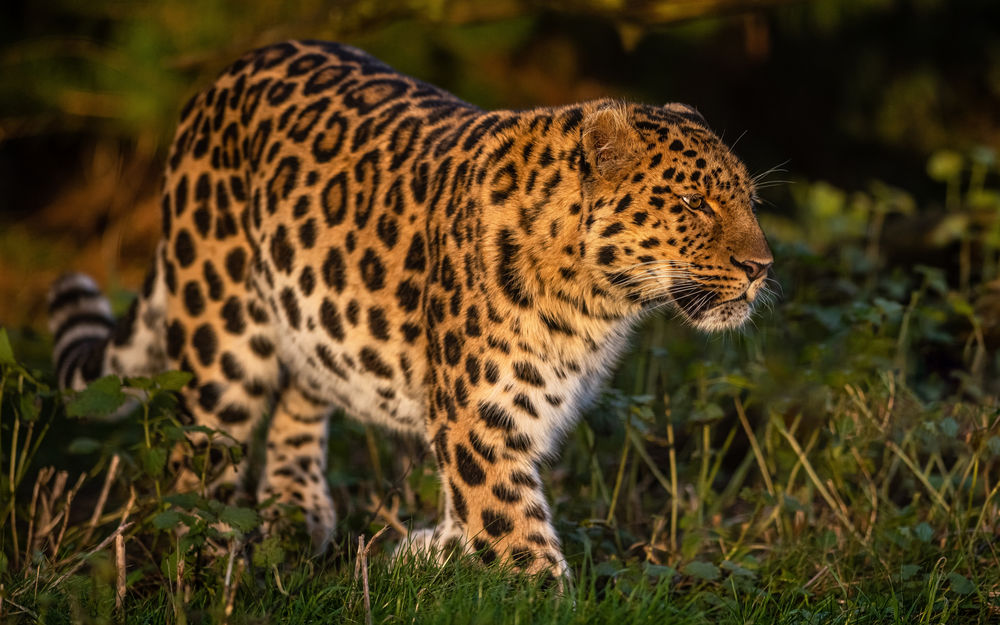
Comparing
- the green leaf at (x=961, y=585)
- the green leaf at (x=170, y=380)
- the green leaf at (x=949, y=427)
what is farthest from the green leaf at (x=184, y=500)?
the green leaf at (x=949, y=427)

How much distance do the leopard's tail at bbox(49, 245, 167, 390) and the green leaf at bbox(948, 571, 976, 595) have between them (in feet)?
13.0

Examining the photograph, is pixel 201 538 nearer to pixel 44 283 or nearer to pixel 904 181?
pixel 44 283

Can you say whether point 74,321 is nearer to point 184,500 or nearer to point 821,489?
point 184,500

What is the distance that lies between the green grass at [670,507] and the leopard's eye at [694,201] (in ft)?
3.54

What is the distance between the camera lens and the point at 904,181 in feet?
43.9

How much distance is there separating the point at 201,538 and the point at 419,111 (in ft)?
7.66

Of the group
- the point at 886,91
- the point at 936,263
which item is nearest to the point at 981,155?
the point at 936,263

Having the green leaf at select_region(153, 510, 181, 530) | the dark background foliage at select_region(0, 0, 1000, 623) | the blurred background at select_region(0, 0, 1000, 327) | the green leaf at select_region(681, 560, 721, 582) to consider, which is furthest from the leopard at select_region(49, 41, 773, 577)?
the blurred background at select_region(0, 0, 1000, 327)

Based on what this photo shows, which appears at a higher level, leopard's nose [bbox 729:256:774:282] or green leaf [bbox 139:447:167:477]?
leopard's nose [bbox 729:256:774:282]

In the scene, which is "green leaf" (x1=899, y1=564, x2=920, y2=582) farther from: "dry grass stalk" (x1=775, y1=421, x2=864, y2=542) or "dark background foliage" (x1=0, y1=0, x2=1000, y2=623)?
"dry grass stalk" (x1=775, y1=421, x2=864, y2=542)

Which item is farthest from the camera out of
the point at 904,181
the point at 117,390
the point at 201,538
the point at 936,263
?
the point at 904,181

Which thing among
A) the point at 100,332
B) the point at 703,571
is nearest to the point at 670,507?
the point at 703,571

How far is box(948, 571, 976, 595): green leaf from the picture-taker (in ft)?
15.3

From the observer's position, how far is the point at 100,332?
7039 mm
